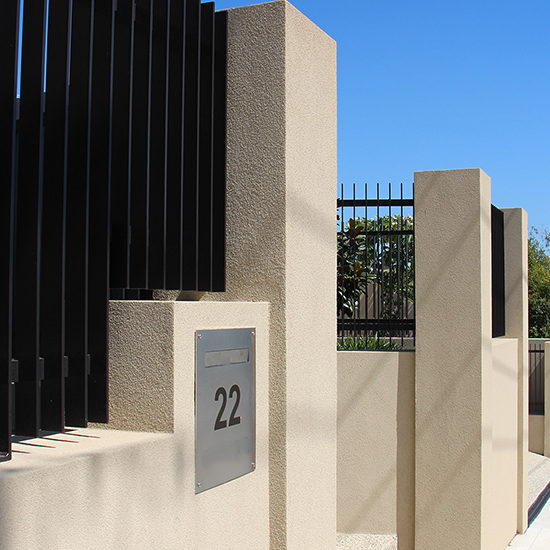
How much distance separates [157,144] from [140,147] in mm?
95

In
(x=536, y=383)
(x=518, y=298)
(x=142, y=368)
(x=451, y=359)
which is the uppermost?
(x=518, y=298)

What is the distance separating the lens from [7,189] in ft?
6.88

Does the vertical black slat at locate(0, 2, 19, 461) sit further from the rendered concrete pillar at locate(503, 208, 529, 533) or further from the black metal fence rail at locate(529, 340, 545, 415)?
the black metal fence rail at locate(529, 340, 545, 415)

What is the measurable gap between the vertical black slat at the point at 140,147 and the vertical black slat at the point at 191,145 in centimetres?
22

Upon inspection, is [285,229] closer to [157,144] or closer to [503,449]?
[157,144]

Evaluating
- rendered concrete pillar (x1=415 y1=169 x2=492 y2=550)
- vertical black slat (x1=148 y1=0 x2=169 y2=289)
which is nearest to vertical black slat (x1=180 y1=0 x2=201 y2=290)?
vertical black slat (x1=148 y1=0 x2=169 y2=289)

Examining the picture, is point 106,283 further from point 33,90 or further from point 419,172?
point 419,172

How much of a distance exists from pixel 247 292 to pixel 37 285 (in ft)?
3.38

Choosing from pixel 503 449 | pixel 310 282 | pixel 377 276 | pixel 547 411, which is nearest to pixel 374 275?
pixel 377 276

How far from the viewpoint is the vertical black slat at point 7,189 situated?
80.2 inches

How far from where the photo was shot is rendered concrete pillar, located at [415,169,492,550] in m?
7.08

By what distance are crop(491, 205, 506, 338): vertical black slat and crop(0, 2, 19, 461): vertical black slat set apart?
7296 millimetres

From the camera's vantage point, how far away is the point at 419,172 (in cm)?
727

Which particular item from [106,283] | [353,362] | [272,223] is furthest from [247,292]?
[353,362]
